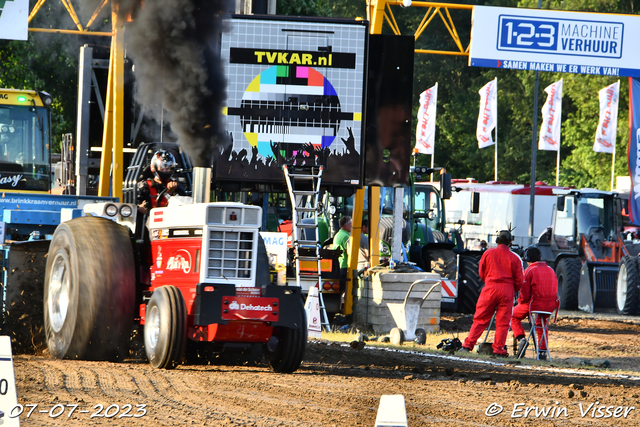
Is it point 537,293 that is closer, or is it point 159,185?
point 159,185

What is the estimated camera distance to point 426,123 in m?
34.6

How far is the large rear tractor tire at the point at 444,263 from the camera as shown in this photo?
18047 millimetres

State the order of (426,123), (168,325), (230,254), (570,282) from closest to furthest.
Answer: (168,325), (230,254), (570,282), (426,123)

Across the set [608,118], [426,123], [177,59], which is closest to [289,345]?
[177,59]

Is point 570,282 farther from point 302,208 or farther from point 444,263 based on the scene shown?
point 302,208

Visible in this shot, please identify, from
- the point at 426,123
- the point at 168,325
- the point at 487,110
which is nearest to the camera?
the point at 168,325

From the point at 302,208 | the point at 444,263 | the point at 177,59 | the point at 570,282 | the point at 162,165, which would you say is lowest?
the point at 570,282

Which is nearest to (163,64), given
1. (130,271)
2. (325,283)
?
(130,271)

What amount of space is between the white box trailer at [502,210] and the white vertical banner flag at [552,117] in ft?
5.21

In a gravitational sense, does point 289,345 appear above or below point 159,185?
below

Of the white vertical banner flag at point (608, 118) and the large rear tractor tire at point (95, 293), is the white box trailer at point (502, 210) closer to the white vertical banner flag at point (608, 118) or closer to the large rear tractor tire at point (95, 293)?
the white vertical banner flag at point (608, 118)

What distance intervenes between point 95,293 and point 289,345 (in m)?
1.85

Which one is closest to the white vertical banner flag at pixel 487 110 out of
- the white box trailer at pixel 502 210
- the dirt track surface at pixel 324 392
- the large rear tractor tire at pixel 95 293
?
the white box trailer at pixel 502 210

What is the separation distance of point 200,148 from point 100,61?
14.3ft
